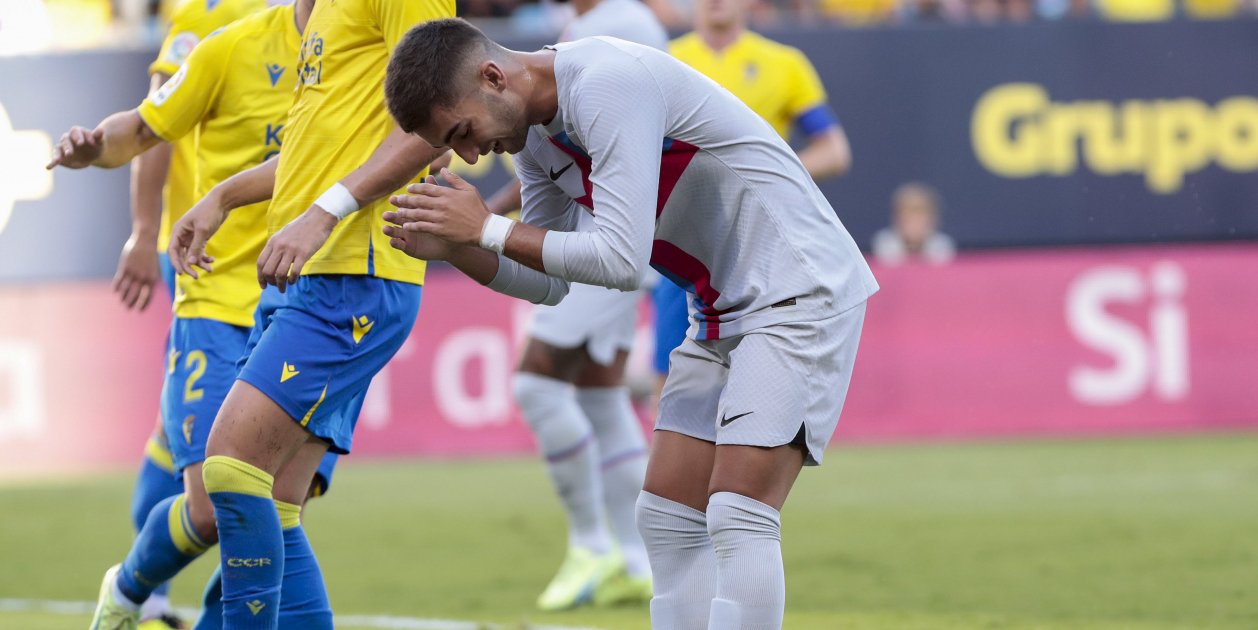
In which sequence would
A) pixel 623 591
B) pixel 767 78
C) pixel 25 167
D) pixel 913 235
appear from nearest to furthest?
pixel 623 591 → pixel 767 78 → pixel 913 235 → pixel 25 167

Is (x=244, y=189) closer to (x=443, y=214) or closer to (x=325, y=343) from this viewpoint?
(x=325, y=343)

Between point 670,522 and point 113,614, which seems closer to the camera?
point 670,522

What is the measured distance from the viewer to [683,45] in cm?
766

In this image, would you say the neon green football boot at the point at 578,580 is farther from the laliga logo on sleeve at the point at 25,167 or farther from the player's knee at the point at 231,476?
the laliga logo on sleeve at the point at 25,167

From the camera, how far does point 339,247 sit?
14.4 ft

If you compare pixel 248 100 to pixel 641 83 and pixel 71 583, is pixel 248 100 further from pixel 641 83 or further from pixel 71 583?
pixel 71 583

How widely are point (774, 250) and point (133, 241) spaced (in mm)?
2578

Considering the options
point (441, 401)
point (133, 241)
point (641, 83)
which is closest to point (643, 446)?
point (133, 241)

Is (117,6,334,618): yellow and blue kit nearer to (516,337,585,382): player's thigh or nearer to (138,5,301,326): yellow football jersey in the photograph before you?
(138,5,301,326): yellow football jersey

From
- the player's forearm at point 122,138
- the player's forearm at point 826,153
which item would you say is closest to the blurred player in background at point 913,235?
the player's forearm at point 826,153

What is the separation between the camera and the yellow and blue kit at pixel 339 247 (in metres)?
4.32

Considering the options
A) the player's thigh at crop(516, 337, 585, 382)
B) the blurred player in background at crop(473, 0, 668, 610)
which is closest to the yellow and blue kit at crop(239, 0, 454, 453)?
the blurred player in background at crop(473, 0, 668, 610)

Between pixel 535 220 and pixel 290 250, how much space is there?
1.97 ft

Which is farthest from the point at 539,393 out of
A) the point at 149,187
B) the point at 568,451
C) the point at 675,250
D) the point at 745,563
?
the point at 745,563
